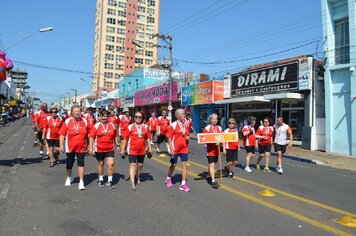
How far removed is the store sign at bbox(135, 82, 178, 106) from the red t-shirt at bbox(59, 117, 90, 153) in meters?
26.9

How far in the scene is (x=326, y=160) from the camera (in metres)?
15.2

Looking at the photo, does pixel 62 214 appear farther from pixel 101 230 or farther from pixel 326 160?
pixel 326 160

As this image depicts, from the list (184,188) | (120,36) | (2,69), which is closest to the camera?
(184,188)

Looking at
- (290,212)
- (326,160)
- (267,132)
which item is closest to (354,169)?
(326,160)

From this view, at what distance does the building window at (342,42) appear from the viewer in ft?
59.5

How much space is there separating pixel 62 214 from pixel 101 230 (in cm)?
101

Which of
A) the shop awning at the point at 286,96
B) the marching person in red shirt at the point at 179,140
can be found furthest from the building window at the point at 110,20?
the marching person in red shirt at the point at 179,140

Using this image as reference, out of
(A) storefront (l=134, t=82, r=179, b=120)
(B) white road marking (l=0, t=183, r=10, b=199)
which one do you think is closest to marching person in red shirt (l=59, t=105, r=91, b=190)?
(B) white road marking (l=0, t=183, r=10, b=199)

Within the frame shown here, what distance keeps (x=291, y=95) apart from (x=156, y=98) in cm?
2065

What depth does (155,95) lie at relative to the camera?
127 feet

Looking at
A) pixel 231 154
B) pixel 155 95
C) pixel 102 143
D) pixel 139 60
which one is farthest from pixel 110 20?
pixel 102 143

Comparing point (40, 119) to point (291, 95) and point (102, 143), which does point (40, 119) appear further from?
point (291, 95)

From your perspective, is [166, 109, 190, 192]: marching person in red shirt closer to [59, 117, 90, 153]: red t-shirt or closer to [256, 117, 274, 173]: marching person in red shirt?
[59, 117, 90, 153]: red t-shirt

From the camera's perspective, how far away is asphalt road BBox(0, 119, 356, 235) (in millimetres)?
4844
